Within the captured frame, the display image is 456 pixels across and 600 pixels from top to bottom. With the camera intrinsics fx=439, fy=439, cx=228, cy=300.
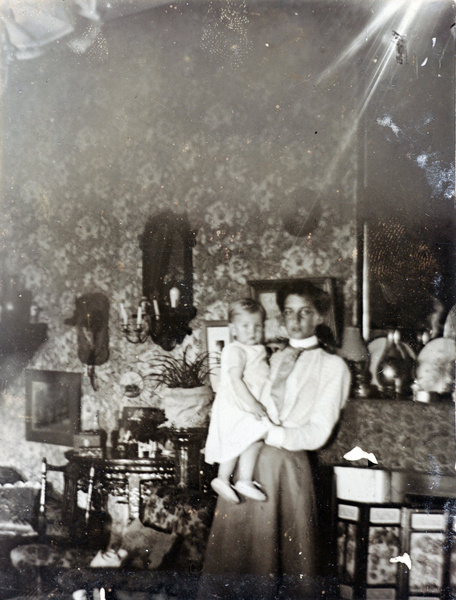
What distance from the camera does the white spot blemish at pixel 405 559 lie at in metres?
1.41

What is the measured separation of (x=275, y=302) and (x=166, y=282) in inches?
14.4

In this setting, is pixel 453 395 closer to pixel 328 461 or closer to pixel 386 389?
pixel 386 389

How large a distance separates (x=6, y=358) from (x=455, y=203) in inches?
62.6

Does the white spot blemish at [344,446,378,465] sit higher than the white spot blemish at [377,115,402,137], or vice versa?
the white spot blemish at [377,115,402,137]

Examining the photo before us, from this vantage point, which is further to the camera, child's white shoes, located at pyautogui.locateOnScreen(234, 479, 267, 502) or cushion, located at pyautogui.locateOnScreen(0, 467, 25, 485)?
cushion, located at pyautogui.locateOnScreen(0, 467, 25, 485)

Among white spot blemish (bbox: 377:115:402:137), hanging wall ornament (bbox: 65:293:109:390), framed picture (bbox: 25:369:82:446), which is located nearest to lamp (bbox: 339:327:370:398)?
white spot blemish (bbox: 377:115:402:137)

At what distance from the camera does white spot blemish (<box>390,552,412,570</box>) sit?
1.41 metres

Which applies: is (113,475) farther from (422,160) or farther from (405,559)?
(422,160)

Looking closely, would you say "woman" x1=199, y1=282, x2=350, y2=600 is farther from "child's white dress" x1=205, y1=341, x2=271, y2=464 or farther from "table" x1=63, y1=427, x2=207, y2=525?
"table" x1=63, y1=427, x2=207, y2=525

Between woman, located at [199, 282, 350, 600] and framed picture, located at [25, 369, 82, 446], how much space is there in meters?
0.58

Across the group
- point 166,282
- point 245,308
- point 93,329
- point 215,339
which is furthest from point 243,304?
point 93,329

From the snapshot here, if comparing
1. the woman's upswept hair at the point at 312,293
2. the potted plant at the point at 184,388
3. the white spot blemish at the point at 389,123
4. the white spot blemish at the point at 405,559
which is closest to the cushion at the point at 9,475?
the potted plant at the point at 184,388

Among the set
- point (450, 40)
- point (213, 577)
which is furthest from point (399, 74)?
point (213, 577)

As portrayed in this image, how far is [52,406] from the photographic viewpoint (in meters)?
1.50
